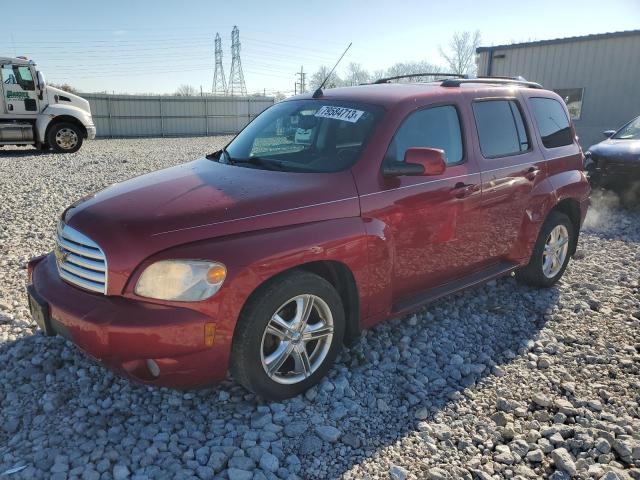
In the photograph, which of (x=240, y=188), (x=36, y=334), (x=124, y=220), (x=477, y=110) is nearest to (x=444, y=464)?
(x=240, y=188)

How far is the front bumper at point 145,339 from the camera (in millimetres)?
2570

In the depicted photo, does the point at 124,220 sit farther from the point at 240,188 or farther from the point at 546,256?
the point at 546,256

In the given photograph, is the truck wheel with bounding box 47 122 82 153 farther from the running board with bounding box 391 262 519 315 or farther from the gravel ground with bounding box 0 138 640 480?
the running board with bounding box 391 262 519 315

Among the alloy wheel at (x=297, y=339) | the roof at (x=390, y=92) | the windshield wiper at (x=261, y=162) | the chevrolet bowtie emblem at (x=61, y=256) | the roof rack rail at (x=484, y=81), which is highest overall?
the roof rack rail at (x=484, y=81)

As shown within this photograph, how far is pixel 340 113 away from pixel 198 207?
1.40m

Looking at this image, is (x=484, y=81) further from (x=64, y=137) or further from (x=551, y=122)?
(x=64, y=137)

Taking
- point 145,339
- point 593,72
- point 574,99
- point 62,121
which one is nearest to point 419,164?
point 145,339

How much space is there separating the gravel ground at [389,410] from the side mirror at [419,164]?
1302mm

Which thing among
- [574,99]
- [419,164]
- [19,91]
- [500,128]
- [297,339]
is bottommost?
[297,339]

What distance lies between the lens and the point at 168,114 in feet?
90.5

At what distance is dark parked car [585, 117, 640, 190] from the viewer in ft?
27.3

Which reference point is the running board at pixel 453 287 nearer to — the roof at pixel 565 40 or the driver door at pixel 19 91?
the roof at pixel 565 40

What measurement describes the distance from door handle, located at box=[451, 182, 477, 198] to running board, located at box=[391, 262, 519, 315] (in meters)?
0.70

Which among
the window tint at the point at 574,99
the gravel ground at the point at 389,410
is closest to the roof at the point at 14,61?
the gravel ground at the point at 389,410
